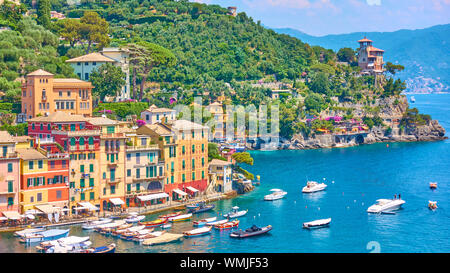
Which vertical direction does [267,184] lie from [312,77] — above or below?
below

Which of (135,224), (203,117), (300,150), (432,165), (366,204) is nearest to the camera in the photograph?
(135,224)

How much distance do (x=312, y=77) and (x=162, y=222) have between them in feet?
332

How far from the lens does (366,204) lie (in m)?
73.9

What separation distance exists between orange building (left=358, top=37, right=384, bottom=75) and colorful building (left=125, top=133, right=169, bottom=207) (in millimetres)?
117072

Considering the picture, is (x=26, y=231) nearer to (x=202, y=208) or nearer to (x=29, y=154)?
(x=29, y=154)

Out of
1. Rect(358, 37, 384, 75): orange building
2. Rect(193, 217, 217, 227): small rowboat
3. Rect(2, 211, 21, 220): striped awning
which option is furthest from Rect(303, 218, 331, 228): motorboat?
Rect(358, 37, 384, 75): orange building

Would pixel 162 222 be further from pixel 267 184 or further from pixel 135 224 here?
pixel 267 184

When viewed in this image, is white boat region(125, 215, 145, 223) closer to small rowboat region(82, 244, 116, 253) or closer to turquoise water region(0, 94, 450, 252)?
turquoise water region(0, 94, 450, 252)

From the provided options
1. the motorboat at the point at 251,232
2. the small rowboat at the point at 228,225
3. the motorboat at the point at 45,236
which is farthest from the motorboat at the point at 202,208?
the motorboat at the point at 45,236

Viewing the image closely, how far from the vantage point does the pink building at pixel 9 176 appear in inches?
2242

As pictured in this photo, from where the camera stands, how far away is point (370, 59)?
575 feet

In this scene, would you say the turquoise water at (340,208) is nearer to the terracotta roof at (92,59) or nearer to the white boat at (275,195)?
the white boat at (275,195)

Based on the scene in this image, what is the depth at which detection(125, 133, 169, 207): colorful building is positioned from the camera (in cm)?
6544

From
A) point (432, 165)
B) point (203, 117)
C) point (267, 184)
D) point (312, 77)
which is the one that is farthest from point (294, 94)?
point (267, 184)
